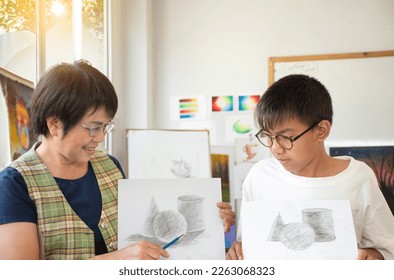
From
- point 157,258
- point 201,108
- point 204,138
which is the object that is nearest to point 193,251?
point 157,258

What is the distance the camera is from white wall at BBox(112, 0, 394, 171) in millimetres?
2451

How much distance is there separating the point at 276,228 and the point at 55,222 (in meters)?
0.49

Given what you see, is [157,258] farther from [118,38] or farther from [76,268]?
[118,38]

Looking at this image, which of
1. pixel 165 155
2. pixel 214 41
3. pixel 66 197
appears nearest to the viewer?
pixel 66 197

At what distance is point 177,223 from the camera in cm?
102

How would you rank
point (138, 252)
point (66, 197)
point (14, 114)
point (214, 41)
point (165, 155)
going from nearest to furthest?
1. point (138, 252)
2. point (66, 197)
3. point (14, 114)
4. point (165, 155)
5. point (214, 41)

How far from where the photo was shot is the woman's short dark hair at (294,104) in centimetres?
104

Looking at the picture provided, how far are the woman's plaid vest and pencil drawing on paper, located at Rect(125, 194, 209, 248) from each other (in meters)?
0.08

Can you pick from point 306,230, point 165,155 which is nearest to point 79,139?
point 306,230

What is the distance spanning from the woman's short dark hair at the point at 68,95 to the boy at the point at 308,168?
1.31 feet

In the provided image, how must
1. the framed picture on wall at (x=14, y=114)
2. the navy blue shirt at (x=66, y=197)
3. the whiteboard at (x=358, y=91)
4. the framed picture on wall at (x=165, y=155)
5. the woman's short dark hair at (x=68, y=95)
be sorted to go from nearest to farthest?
1. the navy blue shirt at (x=66, y=197)
2. the woman's short dark hair at (x=68, y=95)
3. the framed picture on wall at (x=14, y=114)
4. the framed picture on wall at (x=165, y=155)
5. the whiteboard at (x=358, y=91)

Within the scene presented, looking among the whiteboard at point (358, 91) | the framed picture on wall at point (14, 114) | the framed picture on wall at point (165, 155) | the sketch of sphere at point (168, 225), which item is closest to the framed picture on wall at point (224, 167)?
the framed picture on wall at point (165, 155)

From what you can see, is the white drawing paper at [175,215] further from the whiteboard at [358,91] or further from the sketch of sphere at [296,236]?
the whiteboard at [358,91]

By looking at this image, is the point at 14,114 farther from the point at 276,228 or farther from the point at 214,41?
the point at 214,41
